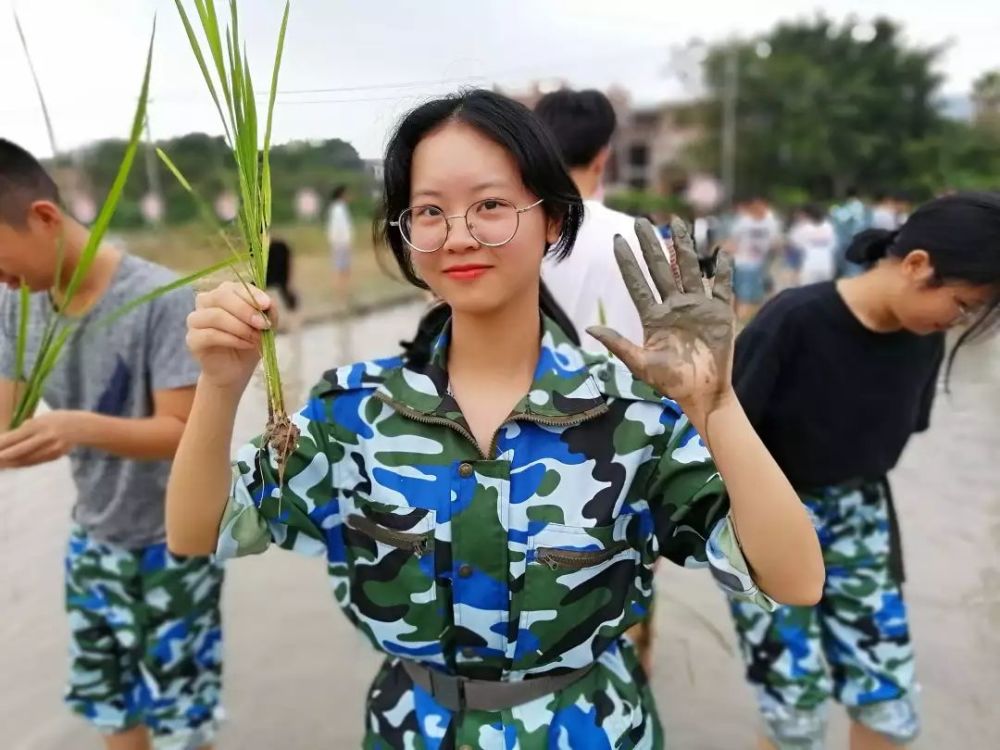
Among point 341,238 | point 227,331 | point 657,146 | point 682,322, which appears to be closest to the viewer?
point 682,322

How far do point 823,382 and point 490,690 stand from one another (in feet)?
3.68

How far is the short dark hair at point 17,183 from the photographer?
1.61 metres

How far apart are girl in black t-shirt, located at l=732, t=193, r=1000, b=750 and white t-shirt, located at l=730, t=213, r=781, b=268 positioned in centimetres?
639

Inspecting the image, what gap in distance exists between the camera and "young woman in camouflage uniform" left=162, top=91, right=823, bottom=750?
3.71ft

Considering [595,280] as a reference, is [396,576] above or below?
below

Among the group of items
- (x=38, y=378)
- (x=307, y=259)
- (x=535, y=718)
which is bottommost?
(x=307, y=259)

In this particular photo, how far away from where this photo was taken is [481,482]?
1.17m

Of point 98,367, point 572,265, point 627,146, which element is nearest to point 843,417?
point 572,265

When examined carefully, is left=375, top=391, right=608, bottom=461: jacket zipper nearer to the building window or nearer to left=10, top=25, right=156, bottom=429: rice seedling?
left=10, top=25, right=156, bottom=429: rice seedling

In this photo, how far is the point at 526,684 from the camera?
122cm

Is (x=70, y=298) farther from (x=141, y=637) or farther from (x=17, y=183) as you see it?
(x=141, y=637)

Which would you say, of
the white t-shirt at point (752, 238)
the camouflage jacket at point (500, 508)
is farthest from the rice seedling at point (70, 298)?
the white t-shirt at point (752, 238)

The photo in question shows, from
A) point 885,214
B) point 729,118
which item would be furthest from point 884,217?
point 729,118

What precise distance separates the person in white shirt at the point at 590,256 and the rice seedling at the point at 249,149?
1.02 m
